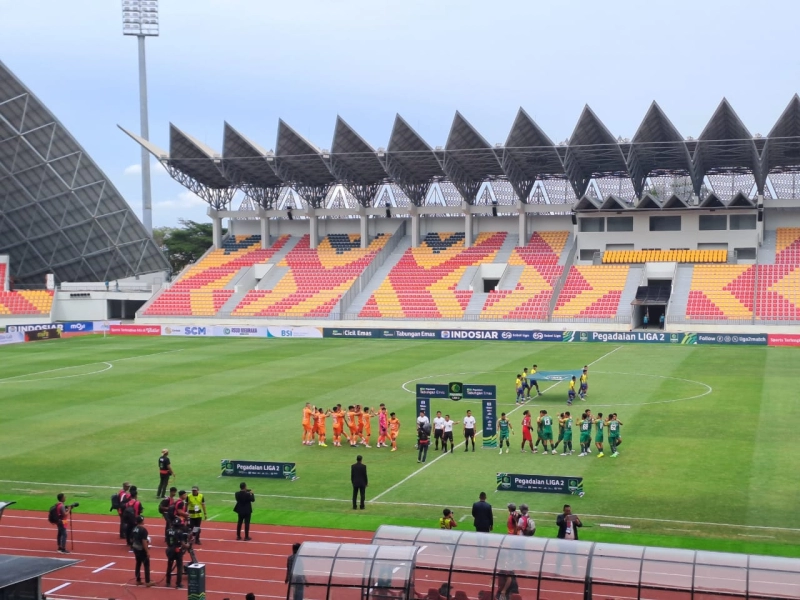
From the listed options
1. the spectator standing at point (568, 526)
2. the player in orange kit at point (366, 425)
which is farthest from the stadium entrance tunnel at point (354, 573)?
the player in orange kit at point (366, 425)

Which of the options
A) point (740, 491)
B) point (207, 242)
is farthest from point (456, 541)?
point (207, 242)

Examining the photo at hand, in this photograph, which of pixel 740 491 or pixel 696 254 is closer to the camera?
pixel 740 491

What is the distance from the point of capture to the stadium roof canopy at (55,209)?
237ft

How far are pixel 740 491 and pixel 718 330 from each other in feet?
140

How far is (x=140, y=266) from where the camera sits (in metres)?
91.4

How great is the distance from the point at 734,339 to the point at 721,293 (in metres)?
8.74

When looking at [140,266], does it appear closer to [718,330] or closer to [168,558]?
[718,330]

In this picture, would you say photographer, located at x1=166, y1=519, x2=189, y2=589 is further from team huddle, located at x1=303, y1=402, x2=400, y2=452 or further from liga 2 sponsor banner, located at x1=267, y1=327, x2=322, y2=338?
liga 2 sponsor banner, located at x1=267, y1=327, x2=322, y2=338

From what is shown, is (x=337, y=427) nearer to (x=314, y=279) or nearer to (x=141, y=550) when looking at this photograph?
(x=141, y=550)

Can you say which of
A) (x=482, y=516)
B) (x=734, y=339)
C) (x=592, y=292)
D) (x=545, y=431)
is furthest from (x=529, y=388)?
(x=592, y=292)

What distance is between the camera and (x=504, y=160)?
73375 millimetres

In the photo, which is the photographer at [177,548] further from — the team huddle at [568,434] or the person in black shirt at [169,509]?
the team huddle at [568,434]

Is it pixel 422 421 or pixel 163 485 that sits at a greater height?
pixel 422 421

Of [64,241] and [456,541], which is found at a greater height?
[64,241]
